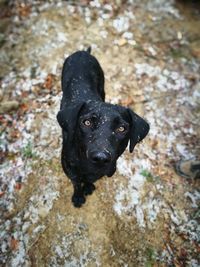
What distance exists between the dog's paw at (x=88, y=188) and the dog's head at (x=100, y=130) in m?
1.25

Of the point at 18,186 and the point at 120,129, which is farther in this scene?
the point at 18,186

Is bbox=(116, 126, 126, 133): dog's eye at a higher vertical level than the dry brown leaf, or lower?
higher

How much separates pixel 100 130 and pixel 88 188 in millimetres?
1943

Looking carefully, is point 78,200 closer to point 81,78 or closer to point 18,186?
point 18,186

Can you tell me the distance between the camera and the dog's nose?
14.1ft

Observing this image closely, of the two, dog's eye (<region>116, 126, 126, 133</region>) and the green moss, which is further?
the green moss

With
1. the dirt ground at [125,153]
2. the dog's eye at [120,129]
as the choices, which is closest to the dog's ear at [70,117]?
the dog's eye at [120,129]

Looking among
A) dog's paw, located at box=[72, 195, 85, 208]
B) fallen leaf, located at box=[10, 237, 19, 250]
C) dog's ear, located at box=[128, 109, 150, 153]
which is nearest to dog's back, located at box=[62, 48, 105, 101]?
dog's ear, located at box=[128, 109, 150, 153]

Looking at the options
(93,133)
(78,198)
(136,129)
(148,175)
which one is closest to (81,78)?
(136,129)

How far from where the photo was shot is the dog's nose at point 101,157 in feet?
14.1

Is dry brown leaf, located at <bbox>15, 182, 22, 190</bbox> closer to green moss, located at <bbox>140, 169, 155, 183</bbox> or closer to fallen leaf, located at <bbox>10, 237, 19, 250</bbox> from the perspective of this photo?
fallen leaf, located at <bbox>10, 237, 19, 250</bbox>

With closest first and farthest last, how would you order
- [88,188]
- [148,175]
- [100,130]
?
[100,130] → [88,188] → [148,175]

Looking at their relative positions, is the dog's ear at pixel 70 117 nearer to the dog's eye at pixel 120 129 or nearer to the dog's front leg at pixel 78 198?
the dog's eye at pixel 120 129

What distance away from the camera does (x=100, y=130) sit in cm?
456
